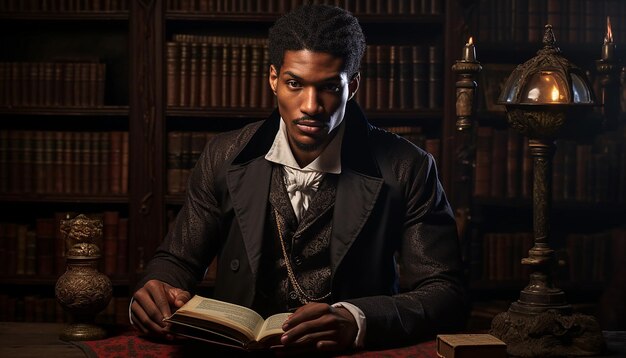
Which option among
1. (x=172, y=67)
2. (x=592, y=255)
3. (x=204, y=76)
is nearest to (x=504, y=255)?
(x=592, y=255)

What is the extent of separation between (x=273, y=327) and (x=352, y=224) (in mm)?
566

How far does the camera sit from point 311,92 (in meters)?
2.22

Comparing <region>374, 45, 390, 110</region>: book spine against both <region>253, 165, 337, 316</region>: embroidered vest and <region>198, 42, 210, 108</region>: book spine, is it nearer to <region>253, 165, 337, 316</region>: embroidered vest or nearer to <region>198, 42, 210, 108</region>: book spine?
<region>198, 42, 210, 108</region>: book spine

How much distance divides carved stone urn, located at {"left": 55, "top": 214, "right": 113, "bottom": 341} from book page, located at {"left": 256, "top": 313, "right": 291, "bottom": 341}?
427 mm

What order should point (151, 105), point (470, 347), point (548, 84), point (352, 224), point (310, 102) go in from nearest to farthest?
point (470, 347)
point (548, 84)
point (310, 102)
point (352, 224)
point (151, 105)

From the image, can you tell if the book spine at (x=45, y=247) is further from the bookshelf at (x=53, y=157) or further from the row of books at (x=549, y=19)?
the row of books at (x=549, y=19)

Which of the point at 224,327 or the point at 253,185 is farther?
the point at 253,185

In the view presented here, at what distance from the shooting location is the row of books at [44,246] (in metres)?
4.07

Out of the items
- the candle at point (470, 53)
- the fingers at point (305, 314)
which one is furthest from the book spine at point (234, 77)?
the fingers at point (305, 314)

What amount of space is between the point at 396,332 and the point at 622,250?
230cm

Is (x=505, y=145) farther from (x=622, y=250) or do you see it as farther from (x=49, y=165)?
(x=49, y=165)

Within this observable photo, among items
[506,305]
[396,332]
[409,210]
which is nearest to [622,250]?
[506,305]

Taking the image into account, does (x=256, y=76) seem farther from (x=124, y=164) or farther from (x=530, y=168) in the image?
Answer: (x=530, y=168)

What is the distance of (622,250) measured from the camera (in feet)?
13.1
